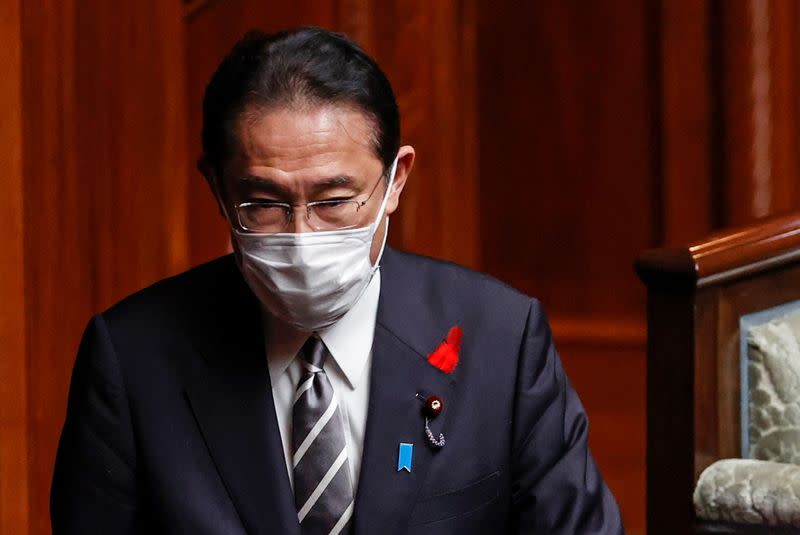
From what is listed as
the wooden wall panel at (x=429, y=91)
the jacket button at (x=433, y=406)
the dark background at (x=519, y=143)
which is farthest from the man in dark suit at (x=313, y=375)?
the wooden wall panel at (x=429, y=91)

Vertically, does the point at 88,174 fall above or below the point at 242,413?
above

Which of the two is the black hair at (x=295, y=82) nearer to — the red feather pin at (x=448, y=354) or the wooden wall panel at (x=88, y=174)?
the red feather pin at (x=448, y=354)

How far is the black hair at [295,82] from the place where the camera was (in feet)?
5.91

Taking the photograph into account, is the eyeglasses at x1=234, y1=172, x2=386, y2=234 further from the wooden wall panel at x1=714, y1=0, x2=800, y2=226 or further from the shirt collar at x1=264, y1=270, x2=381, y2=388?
the wooden wall panel at x1=714, y1=0, x2=800, y2=226

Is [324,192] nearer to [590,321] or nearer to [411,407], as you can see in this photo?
[411,407]

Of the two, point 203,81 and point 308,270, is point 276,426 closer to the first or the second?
point 308,270

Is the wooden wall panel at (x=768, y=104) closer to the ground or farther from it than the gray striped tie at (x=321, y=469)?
farther from it

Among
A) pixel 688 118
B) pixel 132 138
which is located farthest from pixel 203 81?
pixel 688 118

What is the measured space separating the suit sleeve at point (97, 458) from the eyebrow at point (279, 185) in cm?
35

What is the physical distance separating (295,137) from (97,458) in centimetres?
52

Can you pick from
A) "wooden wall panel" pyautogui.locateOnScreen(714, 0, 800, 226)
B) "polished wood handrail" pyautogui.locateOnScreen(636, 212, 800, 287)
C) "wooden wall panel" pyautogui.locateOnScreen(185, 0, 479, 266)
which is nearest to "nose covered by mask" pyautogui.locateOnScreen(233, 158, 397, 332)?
"polished wood handrail" pyautogui.locateOnScreen(636, 212, 800, 287)

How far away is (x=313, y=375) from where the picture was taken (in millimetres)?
1914

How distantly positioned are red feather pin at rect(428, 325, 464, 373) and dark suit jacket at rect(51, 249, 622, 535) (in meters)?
0.01

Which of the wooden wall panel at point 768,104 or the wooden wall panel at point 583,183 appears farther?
the wooden wall panel at point 583,183
